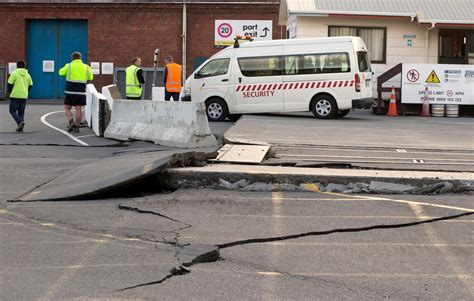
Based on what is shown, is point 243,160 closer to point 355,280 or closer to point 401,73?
point 355,280

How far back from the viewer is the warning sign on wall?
75.7ft

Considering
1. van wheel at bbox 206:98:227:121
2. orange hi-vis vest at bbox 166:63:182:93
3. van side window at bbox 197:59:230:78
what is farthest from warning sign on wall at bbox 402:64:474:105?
orange hi-vis vest at bbox 166:63:182:93

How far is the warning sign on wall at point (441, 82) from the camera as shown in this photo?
2306 cm

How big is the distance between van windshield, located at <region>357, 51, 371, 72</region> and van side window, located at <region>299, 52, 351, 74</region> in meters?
0.35

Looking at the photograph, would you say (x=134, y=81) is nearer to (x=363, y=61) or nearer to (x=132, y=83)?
(x=132, y=83)

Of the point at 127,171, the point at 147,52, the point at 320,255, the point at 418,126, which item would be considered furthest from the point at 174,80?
the point at 147,52

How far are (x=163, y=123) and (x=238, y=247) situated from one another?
6.69 meters

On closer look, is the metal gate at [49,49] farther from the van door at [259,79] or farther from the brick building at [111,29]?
the van door at [259,79]

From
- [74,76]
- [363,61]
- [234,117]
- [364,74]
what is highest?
[363,61]

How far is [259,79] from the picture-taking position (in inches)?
789

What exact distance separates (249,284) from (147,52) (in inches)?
1187

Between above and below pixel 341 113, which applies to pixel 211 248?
below

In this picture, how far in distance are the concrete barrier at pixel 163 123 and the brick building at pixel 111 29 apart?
20272mm

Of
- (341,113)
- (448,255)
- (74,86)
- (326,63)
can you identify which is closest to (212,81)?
(326,63)
